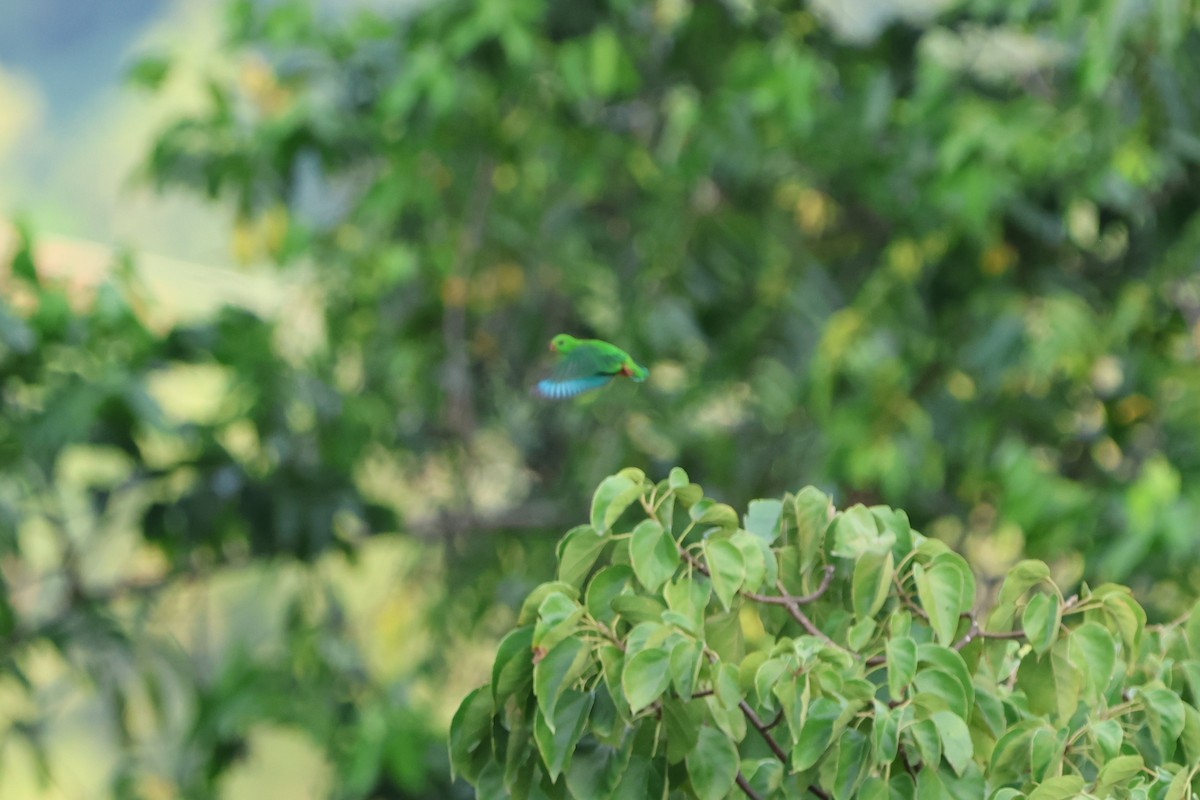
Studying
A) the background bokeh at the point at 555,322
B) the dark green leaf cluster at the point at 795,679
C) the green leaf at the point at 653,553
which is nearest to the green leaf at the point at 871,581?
the dark green leaf cluster at the point at 795,679

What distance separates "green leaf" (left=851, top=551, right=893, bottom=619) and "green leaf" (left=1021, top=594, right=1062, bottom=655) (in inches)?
2.6

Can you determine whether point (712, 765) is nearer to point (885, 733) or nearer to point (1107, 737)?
point (885, 733)

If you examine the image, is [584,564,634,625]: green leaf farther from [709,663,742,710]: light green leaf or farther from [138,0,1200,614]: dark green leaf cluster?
[138,0,1200,614]: dark green leaf cluster

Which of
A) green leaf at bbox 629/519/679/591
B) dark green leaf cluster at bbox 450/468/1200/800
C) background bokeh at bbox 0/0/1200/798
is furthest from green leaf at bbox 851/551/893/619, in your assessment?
background bokeh at bbox 0/0/1200/798

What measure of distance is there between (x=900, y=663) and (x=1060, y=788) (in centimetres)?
9

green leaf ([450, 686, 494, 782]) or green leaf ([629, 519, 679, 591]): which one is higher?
green leaf ([629, 519, 679, 591])

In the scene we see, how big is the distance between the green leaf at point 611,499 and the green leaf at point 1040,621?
20 centimetres

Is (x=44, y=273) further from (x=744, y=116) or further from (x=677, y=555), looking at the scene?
(x=677, y=555)

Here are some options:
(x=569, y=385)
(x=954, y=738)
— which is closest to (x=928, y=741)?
(x=954, y=738)

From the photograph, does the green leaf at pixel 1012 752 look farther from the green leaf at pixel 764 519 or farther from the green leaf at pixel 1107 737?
the green leaf at pixel 764 519

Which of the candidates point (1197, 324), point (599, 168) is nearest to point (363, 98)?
point (599, 168)

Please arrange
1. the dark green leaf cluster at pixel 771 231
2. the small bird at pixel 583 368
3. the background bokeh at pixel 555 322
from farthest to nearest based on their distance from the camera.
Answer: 1. the dark green leaf cluster at pixel 771 231
2. the background bokeh at pixel 555 322
3. the small bird at pixel 583 368

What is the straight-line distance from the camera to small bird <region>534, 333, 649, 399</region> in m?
0.81

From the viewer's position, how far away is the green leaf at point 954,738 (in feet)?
2.41
